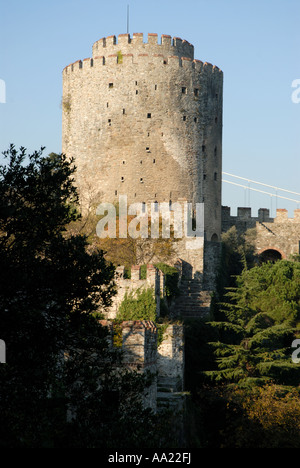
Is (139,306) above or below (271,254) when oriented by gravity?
below

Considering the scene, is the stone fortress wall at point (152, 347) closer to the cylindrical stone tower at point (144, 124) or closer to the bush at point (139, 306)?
the bush at point (139, 306)

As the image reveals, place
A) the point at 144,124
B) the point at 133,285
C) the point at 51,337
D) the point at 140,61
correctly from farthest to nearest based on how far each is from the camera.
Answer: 1. the point at 140,61
2. the point at 144,124
3. the point at 133,285
4. the point at 51,337

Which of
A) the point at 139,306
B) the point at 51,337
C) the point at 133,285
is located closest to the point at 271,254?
the point at 133,285

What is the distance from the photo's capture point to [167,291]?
32.9 metres

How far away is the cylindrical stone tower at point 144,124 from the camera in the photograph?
146ft

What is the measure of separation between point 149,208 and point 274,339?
9.54 metres

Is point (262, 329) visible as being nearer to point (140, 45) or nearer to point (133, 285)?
point (133, 285)

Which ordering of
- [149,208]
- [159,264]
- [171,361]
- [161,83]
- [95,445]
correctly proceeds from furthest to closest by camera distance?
1. [161,83]
2. [149,208]
3. [159,264]
4. [171,361]
5. [95,445]

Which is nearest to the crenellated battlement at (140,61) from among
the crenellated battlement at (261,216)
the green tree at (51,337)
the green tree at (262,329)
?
the crenellated battlement at (261,216)

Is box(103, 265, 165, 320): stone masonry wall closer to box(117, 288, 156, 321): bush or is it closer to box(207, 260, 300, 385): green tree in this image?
box(117, 288, 156, 321): bush

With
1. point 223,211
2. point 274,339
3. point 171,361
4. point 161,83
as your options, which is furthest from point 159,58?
point 171,361

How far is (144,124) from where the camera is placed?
44.6 m

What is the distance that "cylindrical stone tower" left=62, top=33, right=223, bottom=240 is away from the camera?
44562 mm

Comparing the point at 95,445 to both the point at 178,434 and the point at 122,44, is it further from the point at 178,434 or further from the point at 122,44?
the point at 122,44
